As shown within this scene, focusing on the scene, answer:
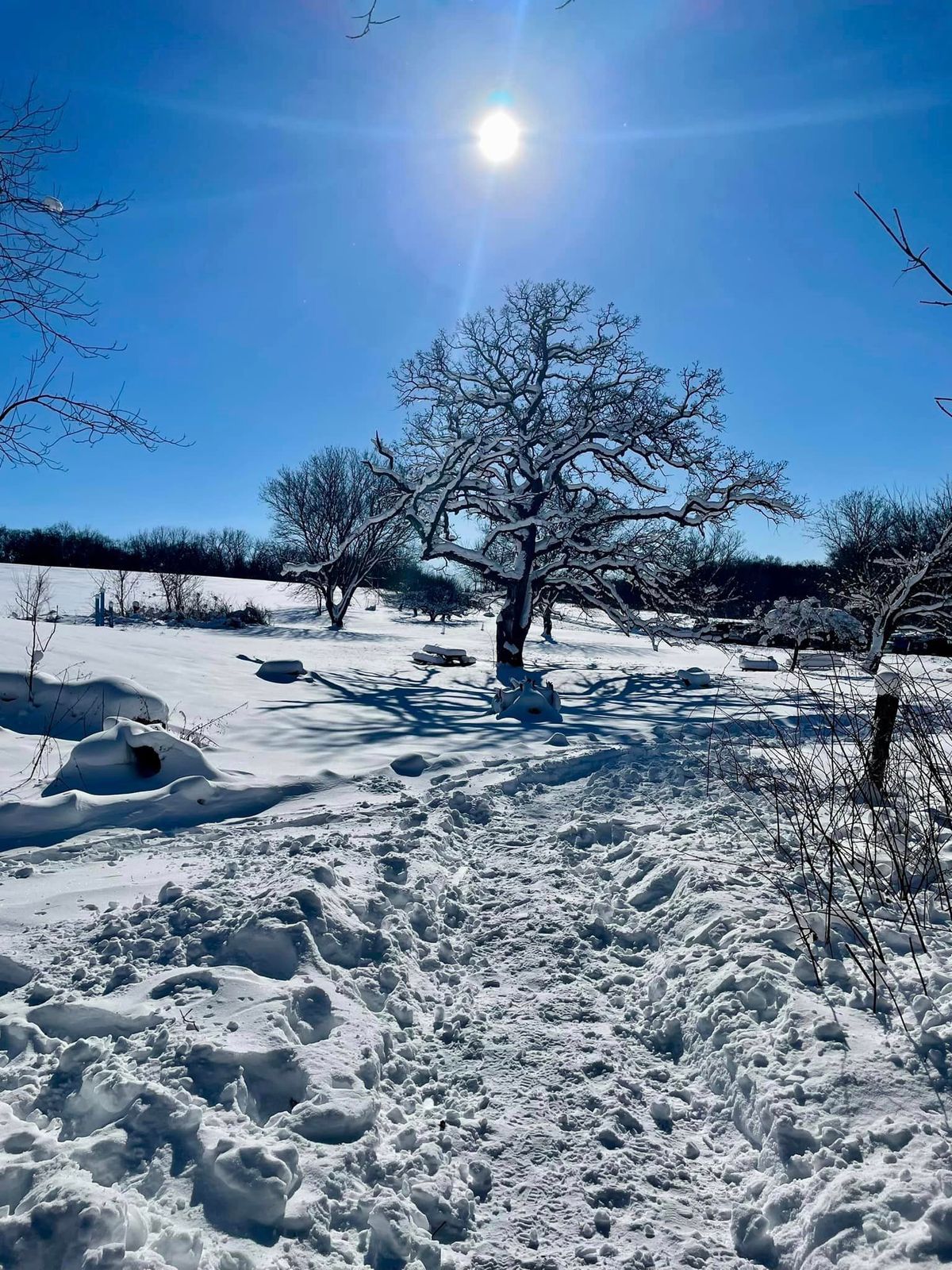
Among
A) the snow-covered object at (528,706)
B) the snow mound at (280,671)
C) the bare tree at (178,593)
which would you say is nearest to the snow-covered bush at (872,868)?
the snow-covered object at (528,706)

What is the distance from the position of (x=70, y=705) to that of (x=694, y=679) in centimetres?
1457

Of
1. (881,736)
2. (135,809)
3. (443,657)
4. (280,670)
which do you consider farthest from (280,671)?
(881,736)

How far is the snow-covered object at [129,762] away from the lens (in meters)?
5.64

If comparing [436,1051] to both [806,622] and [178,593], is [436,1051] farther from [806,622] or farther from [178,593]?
[178,593]

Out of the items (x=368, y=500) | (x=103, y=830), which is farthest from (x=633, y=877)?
(x=368, y=500)

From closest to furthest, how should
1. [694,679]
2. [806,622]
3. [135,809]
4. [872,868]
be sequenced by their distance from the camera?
[872,868]
[135,809]
[694,679]
[806,622]

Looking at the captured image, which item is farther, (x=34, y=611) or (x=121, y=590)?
(x=121, y=590)

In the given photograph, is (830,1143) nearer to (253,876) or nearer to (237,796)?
(253,876)

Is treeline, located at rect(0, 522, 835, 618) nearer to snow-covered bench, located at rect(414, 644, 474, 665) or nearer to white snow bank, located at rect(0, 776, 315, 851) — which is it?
snow-covered bench, located at rect(414, 644, 474, 665)

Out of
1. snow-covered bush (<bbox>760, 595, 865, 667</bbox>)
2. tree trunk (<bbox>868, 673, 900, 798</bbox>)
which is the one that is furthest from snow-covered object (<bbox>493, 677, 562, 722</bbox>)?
snow-covered bush (<bbox>760, 595, 865, 667</bbox>)

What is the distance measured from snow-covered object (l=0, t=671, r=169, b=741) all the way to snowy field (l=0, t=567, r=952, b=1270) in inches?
54.3

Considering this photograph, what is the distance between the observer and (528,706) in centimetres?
1134

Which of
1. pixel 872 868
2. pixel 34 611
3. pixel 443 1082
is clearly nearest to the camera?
pixel 443 1082

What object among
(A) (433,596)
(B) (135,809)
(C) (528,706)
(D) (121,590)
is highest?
(A) (433,596)
